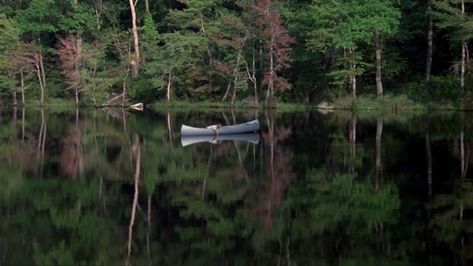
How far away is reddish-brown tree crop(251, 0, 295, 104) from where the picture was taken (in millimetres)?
43406

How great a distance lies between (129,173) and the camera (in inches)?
648

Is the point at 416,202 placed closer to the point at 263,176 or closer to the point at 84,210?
the point at 263,176

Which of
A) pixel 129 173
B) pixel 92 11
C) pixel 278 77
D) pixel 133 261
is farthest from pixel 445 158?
pixel 92 11

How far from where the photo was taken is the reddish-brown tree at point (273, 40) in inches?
1709

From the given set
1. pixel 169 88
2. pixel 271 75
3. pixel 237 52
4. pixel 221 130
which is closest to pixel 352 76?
pixel 271 75

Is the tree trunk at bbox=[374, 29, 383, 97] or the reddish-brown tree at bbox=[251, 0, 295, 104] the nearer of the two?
the tree trunk at bbox=[374, 29, 383, 97]

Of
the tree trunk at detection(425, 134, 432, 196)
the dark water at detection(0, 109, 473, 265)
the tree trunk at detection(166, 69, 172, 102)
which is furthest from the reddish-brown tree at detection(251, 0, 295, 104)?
the tree trunk at detection(425, 134, 432, 196)

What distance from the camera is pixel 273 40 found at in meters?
43.7

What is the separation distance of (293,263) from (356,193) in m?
5.05

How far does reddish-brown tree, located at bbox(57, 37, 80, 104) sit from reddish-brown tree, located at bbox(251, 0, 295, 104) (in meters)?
14.8

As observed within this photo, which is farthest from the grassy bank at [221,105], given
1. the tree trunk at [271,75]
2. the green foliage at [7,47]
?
the green foliage at [7,47]

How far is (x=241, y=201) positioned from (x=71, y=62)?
132ft

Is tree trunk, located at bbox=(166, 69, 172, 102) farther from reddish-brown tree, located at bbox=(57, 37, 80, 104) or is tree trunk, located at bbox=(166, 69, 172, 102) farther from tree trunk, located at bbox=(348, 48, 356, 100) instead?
tree trunk, located at bbox=(348, 48, 356, 100)

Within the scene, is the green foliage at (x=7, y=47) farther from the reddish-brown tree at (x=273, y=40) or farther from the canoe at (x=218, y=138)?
the canoe at (x=218, y=138)
